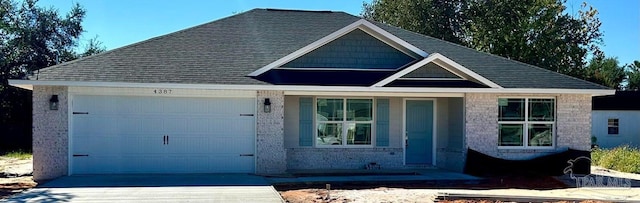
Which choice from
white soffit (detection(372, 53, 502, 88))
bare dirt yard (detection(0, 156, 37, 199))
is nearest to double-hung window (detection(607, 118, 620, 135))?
white soffit (detection(372, 53, 502, 88))

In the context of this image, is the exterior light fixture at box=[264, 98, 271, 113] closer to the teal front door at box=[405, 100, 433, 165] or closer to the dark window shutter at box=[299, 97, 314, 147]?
the dark window shutter at box=[299, 97, 314, 147]

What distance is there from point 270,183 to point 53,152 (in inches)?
201

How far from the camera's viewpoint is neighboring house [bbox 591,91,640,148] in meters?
30.3

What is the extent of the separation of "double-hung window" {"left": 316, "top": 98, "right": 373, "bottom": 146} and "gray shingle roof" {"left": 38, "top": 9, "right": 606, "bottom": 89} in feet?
6.35

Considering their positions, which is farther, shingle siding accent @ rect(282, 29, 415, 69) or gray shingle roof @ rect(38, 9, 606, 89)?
shingle siding accent @ rect(282, 29, 415, 69)

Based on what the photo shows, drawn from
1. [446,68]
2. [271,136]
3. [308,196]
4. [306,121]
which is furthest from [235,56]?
[308,196]

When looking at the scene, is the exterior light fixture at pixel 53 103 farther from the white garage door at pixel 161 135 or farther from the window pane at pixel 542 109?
the window pane at pixel 542 109

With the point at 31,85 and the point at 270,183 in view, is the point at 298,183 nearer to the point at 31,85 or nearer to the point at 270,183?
the point at 270,183

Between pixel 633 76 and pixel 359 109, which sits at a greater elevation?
pixel 633 76

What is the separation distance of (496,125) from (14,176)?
40.7 feet

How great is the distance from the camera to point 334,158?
52.1 ft

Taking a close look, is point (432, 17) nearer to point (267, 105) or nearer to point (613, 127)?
point (613, 127)

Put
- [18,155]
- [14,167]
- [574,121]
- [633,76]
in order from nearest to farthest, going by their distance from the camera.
Result: [574,121] → [14,167] → [18,155] → [633,76]

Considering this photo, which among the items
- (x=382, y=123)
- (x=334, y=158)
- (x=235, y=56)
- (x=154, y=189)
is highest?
(x=235, y=56)
